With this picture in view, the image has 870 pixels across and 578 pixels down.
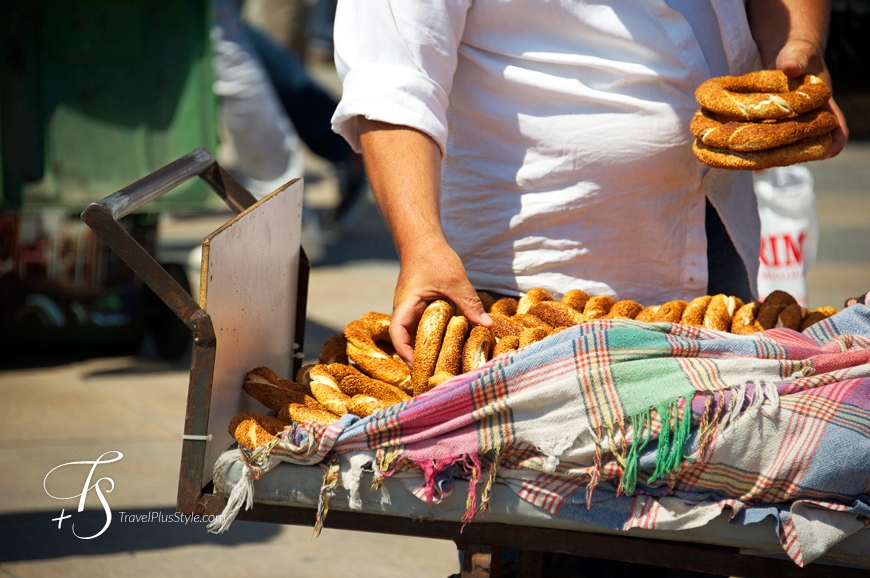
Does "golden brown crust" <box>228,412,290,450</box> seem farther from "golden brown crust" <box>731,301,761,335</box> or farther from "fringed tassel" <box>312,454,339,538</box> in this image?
"golden brown crust" <box>731,301,761,335</box>

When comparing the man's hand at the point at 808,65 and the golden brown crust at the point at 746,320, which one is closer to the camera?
the golden brown crust at the point at 746,320

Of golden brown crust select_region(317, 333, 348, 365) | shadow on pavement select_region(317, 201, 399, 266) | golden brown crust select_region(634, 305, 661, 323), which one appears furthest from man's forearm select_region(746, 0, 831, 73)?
shadow on pavement select_region(317, 201, 399, 266)

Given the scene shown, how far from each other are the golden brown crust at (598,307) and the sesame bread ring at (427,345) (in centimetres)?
32

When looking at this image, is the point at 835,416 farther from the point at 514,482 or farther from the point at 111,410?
the point at 111,410

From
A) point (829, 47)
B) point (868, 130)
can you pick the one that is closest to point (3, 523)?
point (829, 47)

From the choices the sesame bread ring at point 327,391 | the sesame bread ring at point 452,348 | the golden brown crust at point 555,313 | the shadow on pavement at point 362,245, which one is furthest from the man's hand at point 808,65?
the shadow on pavement at point 362,245

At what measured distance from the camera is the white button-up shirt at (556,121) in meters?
1.75

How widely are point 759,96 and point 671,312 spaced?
0.45 meters

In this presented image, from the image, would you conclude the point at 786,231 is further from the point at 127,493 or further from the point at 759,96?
the point at 127,493

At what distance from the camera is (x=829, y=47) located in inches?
163

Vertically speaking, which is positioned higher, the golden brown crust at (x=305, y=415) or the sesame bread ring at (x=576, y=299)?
the sesame bread ring at (x=576, y=299)

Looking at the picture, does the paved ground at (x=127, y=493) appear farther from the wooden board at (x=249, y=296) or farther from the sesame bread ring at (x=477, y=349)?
the sesame bread ring at (x=477, y=349)

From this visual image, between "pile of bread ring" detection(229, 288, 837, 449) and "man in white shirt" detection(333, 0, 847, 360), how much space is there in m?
0.08

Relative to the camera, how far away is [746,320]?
5.86 ft
